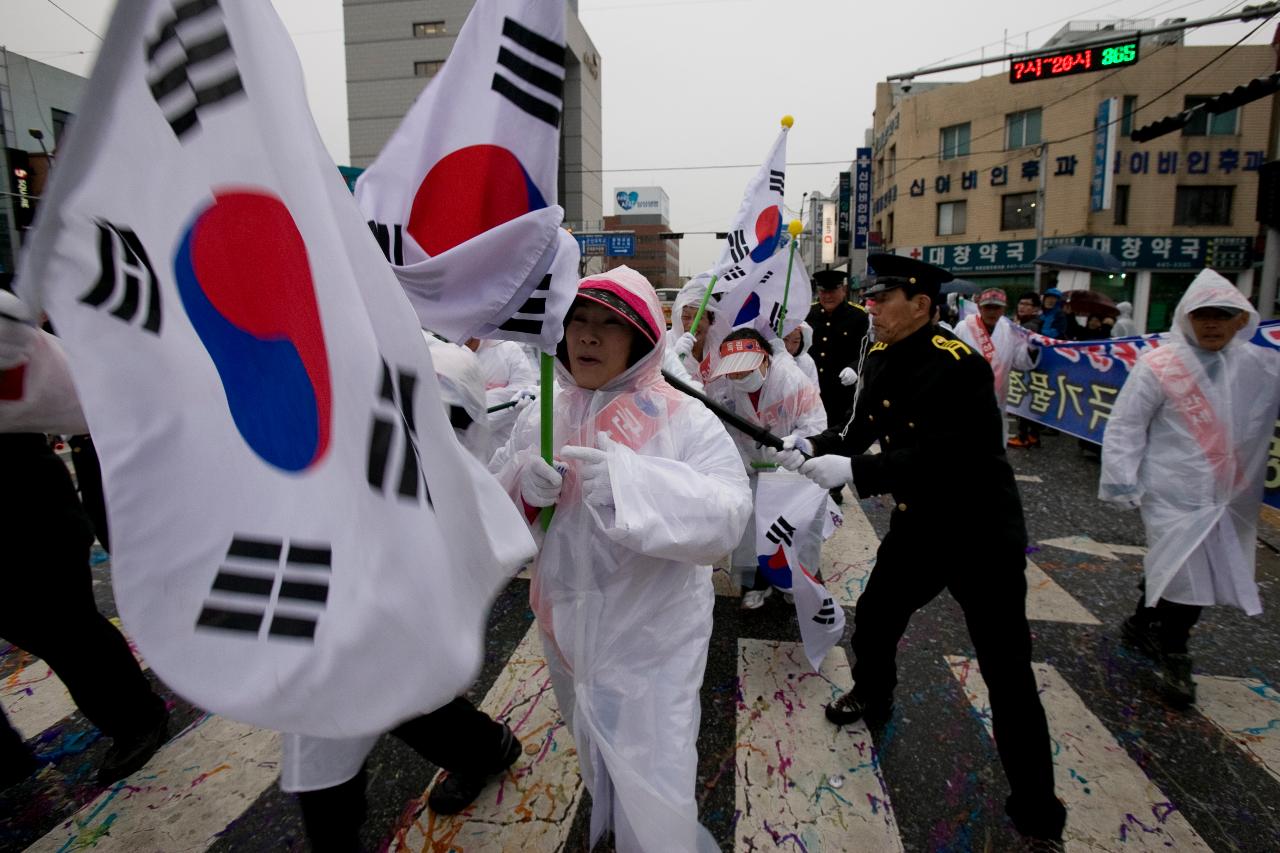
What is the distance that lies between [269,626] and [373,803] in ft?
6.15

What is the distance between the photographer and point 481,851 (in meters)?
2.18

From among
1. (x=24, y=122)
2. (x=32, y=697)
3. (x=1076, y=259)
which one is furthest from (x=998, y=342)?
(x=24, y=122)

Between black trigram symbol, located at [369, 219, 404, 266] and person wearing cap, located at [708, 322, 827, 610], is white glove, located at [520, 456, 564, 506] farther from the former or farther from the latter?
person wearing cap, located at [708, 322, 827, 610]

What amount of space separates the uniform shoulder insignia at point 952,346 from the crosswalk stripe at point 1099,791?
1.62m

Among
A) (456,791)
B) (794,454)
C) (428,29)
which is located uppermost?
(428,29)

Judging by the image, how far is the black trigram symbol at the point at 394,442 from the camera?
0.96m

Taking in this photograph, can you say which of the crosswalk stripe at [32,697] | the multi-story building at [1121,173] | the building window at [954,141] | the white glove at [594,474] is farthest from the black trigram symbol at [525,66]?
the building window at [954,141]

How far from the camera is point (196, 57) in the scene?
96 centimetres

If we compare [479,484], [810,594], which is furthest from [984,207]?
[479,484]

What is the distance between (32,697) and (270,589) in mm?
3366

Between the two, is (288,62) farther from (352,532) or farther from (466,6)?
(466,6)

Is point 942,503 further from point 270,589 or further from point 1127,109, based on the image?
point 1127,109

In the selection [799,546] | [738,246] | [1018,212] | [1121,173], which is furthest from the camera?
[1018,212]

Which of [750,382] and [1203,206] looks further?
[1203,206]
